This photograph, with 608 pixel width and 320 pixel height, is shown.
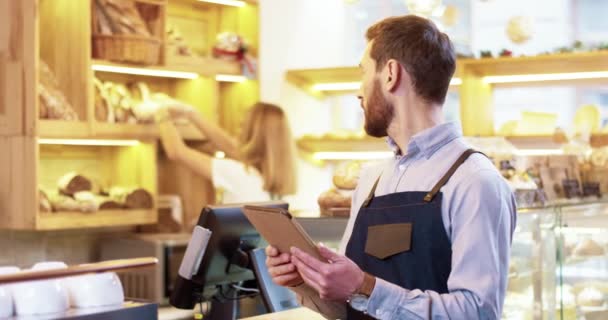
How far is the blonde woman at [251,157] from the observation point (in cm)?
491

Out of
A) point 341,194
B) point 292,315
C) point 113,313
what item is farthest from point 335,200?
point 113,313

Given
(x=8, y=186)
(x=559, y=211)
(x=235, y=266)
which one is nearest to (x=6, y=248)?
(x=8, y=186)

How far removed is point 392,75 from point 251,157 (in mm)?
2833

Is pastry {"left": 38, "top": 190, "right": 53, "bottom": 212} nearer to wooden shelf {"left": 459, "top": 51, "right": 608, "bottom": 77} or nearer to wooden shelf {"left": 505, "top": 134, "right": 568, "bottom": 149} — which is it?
wooden shelf {"left": 459, "top": 51, "right": 608, "bottom": 77}

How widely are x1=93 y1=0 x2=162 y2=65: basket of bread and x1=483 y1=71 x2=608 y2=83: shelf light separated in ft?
6.96

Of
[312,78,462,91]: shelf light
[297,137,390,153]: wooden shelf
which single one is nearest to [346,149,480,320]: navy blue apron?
[297,137,390,153]: wooden shelf

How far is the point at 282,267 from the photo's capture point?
211cm

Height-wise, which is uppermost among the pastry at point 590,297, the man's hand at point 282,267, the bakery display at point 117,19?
the bakery display at point 117,19

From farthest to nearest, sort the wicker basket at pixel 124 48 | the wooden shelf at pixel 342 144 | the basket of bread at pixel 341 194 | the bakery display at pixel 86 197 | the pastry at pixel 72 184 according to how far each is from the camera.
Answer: the wooden shelf at pixel 342 144
the wicker basket at pixel 124 48
the pastry at pixel 72 184
the bakery display at pixel 86 197
the basket of bread at pixel 341 194

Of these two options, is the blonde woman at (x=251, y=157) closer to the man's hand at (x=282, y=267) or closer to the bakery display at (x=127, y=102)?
the bakery display at (x=127, y=102)

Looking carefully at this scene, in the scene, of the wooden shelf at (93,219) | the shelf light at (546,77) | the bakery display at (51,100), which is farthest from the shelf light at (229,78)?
the shelf light at (546,77)

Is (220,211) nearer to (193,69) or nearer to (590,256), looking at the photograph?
(590,256)

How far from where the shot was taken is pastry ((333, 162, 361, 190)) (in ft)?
10.8

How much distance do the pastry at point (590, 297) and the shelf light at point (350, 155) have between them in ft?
7.94
